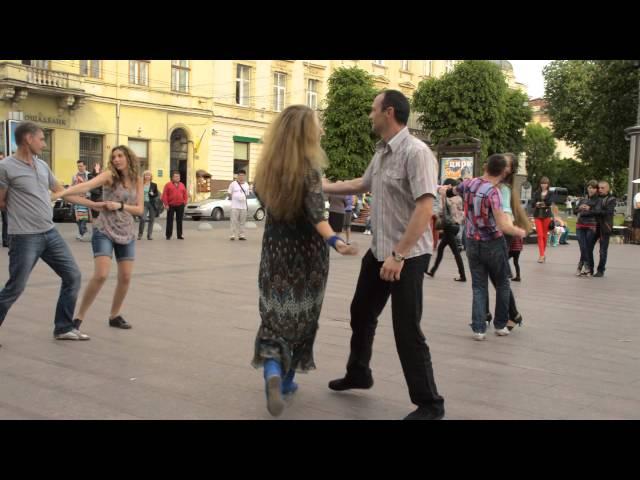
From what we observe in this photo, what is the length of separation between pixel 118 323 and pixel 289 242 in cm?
324

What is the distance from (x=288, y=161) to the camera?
Result: 158 inches

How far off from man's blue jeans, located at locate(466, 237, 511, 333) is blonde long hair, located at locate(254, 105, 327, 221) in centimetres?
317

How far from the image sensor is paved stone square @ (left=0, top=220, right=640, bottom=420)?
4.34 meters

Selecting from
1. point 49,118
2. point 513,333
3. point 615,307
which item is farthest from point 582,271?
point 49,118

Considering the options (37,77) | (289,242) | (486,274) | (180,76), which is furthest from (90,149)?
(289,242)

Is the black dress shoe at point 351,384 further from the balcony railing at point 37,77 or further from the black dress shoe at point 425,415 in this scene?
the balcony railing at point 37,77

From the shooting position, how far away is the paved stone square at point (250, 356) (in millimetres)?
4336

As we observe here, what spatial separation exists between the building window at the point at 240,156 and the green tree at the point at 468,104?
1189 centimetres

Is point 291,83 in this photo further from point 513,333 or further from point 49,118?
point 513,333

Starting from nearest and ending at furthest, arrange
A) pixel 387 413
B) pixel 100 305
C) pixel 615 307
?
pixel 387 413, pixel 100 305, pixel 615 307

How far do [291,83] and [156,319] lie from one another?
1530 inches

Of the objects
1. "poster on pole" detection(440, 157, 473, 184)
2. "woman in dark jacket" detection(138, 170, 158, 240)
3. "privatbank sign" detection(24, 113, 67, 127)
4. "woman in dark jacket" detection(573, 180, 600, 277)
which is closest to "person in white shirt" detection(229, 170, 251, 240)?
"woman in dark jacket" detection(138, 170, 158, 240)

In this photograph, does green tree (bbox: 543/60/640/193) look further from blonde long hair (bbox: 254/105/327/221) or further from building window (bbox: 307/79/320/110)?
blonde long hair (bbox: 254/105/327/221)
